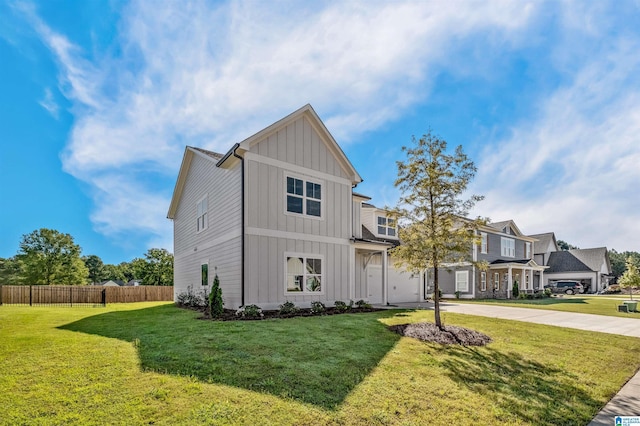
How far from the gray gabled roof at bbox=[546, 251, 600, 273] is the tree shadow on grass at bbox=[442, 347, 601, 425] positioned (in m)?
44.2

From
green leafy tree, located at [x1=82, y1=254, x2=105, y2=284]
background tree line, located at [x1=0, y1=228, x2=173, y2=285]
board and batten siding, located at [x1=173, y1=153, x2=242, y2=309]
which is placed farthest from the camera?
green leafy tree, located at [x1=82, y1=254, x2=105, y2=284]

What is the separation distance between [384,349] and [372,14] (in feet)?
27.9

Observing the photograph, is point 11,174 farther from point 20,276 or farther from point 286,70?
point 20,276

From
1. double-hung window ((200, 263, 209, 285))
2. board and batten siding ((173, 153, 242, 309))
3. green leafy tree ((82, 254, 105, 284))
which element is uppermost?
board and batten siding ((173, 153, 242, 309))

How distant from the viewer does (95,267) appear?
84.0 metres

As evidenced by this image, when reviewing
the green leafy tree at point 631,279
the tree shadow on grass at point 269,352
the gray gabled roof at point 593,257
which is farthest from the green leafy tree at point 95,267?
the gray gabled roof at point 593,257

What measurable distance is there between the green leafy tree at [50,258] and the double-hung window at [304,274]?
139 feet

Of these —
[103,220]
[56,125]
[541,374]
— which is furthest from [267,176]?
[103,220]

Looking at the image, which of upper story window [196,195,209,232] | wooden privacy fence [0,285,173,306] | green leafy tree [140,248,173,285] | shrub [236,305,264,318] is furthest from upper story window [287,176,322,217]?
green leafy tree [140,248,173,285]

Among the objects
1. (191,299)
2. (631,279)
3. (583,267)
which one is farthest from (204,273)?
(583,267)

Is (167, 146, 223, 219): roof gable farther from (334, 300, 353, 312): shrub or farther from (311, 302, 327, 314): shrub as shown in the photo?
(334, 300, 353, 312): shrub

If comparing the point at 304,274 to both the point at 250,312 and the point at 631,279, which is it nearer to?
the point at 250,312

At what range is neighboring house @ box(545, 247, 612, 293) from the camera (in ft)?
135

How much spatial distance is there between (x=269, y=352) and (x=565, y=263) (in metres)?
48.6
